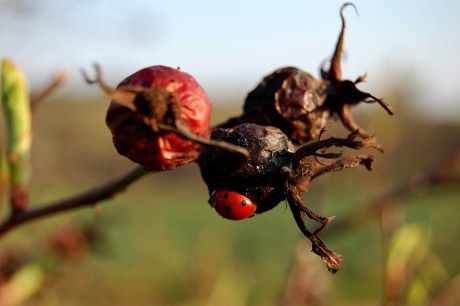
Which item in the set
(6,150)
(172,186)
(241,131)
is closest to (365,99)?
(241,131)

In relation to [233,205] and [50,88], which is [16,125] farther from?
[233,205]

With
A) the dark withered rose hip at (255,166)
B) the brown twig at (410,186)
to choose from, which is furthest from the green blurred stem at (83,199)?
the brown twig at (410,186)

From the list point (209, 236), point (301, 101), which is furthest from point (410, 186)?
point (209, 236)

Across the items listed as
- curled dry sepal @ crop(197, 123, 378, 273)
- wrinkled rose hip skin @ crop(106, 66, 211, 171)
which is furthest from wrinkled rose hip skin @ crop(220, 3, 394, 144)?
wrinkled rose hip skin @ crop(106, 66, 211, 171)

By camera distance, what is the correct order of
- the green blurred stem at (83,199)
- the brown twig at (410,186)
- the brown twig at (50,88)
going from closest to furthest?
the green blurred stem at (83,199)
the brown twig at (50,88)
the brown twig at (410,186)

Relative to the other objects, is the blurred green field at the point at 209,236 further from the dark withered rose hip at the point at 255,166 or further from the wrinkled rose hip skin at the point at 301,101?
the wrinkled rose hip skin at the point at 301,101

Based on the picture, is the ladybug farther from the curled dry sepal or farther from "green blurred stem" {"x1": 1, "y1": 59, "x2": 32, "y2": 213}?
"green blurred stem" {"x1": 1, "y1": 59, "x2": 32, "y2": 213}
